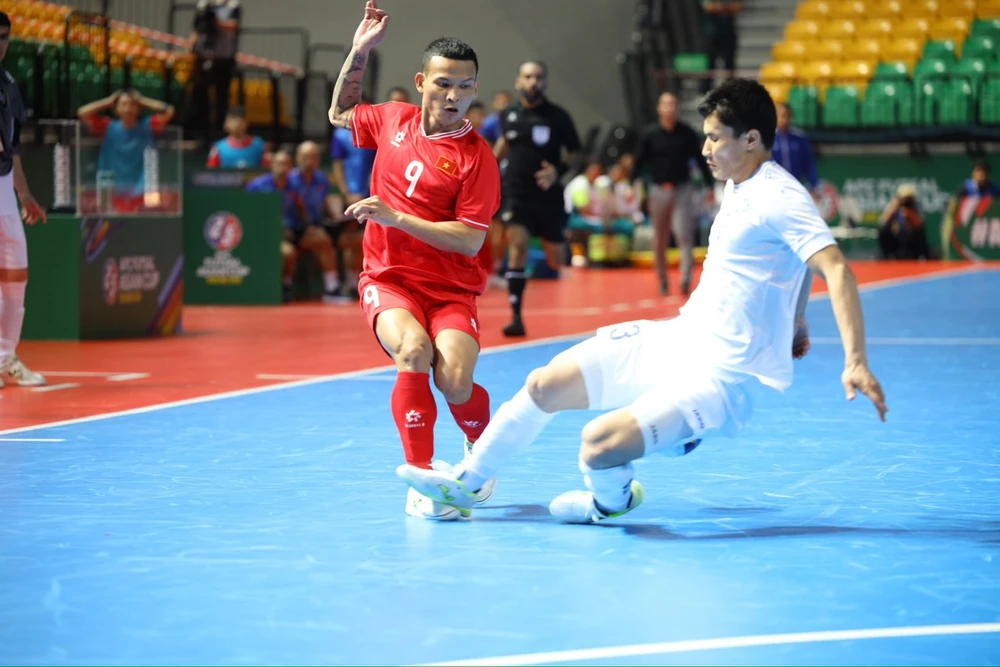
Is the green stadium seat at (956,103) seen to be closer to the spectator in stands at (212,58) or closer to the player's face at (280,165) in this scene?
the spectator in stands at (212,58)

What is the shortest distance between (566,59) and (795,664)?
23373 millimetres

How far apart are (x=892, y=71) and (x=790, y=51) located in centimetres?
210

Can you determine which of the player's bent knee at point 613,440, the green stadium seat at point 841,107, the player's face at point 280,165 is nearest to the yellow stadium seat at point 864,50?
the green stadium seat at point 841,107

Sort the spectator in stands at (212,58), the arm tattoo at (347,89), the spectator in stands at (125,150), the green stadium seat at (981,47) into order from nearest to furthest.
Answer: the arm tattoo at (347,89)
the spectator in stands at (125,150)
the spectator in stands at (212,58)
the green stadium seat at (981,47)

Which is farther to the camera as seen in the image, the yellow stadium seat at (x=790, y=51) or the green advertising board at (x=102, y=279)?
the yellow stadium seat at (x=790, y=51)

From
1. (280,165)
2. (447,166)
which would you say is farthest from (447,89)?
(280,165)

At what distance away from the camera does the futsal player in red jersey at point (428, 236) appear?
4.98 metres

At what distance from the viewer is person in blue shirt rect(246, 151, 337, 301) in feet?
51.6

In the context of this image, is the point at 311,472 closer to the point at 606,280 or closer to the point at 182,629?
the point at 182,629

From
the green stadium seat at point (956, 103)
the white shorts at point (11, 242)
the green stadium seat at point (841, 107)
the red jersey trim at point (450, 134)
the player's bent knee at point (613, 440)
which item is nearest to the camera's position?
the player's bent knee at point (613, 440)

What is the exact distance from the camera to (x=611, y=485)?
4.60 meters

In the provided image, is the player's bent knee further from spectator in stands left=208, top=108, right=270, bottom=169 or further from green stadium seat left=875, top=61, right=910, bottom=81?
green stadium seat left=875, top=61, right=910, bottom=81

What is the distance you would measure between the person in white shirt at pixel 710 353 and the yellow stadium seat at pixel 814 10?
23785mm

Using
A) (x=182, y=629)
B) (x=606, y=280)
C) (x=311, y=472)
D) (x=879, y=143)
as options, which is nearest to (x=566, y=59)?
(x=879, y=143)
